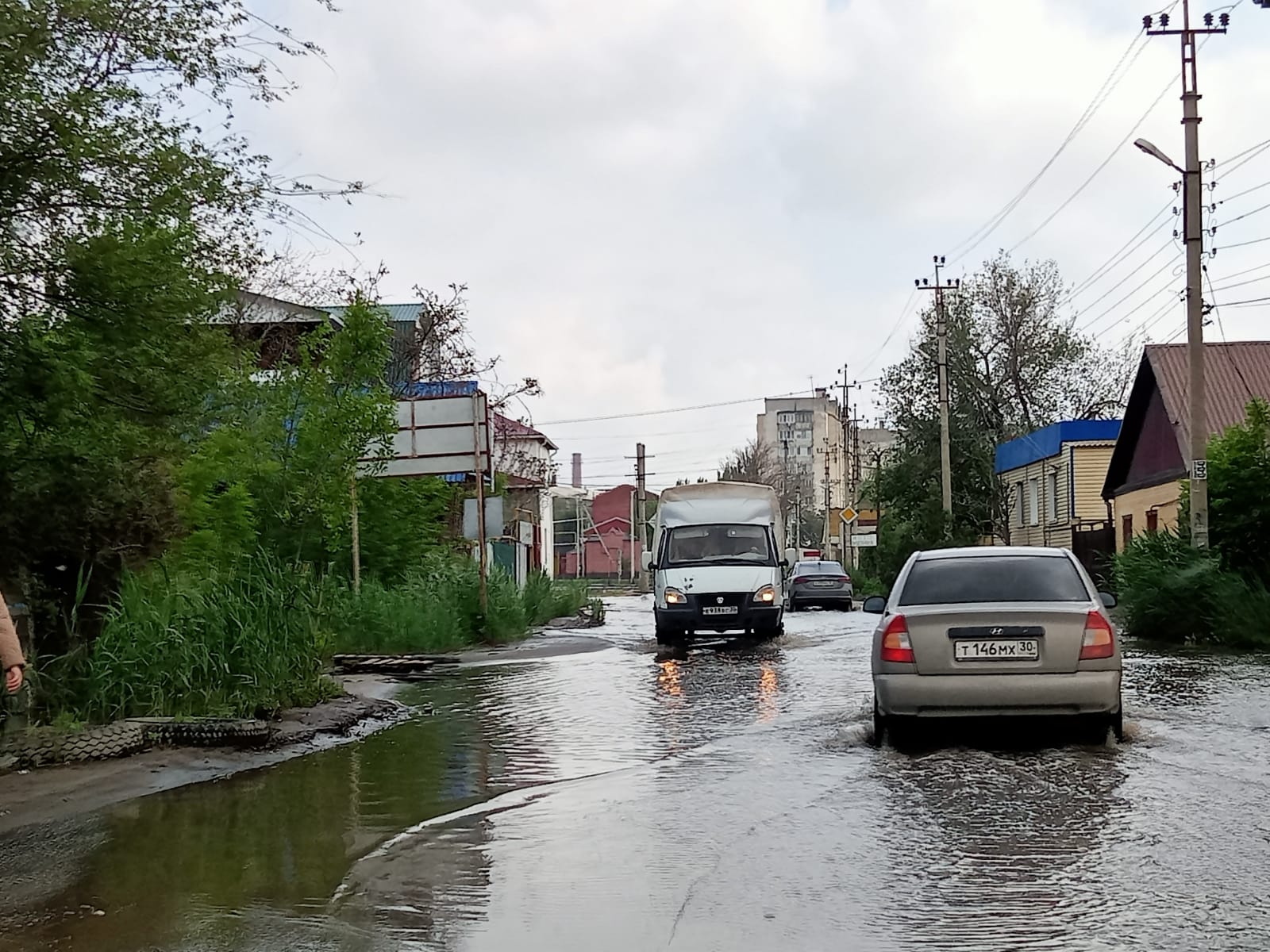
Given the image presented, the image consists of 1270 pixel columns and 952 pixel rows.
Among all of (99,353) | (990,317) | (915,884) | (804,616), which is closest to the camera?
(915,884)

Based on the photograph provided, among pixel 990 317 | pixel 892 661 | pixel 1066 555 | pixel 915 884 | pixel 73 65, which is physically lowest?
pixel 915 884

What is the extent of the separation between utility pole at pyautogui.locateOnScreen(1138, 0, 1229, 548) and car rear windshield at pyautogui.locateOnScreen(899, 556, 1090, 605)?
13308 millimetres

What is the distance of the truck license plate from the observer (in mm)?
10086

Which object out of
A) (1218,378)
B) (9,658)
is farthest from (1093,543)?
(9,658)

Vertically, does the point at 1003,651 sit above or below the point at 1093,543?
below

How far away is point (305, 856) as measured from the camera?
293 inches

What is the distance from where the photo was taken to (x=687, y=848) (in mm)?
7402

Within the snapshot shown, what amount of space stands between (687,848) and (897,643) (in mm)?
3477

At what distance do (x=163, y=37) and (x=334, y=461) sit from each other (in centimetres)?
905

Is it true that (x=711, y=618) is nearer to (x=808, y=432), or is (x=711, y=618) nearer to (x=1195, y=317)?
(x=1195, y=317)

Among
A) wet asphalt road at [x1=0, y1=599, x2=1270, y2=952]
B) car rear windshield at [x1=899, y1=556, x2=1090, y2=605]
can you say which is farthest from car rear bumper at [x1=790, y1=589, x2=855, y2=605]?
car rear windshield at [x1=899, y1=556, x2=1090, y2=605]

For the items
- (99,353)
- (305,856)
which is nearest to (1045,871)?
(305,856)

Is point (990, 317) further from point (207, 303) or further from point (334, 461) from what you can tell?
point (207, 303)

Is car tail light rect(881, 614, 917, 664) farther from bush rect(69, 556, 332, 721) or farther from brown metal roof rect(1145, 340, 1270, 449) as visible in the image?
brown metal roof rect(1145, 340, 1270, 449)
